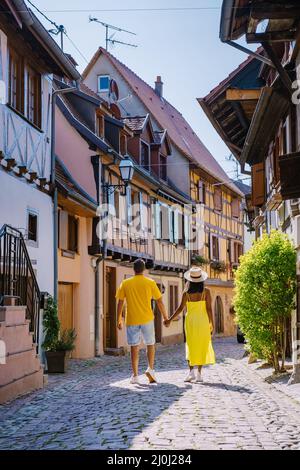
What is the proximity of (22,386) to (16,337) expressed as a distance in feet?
2.28

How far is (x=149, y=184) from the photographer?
2636cm

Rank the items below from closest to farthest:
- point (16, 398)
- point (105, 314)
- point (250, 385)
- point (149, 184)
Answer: point (16, 398) → point (250, 385) → point (105, 314) → point (149, 184)

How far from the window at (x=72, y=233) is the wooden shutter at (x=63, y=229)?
21cm

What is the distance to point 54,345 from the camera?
567 inches

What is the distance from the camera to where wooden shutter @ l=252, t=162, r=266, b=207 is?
1916 cm

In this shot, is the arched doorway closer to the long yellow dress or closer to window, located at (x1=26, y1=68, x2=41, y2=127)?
window, located at (x1=26, y1=68, x2=41, y2=127)

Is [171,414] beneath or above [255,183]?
beneath

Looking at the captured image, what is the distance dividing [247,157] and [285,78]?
321 inches

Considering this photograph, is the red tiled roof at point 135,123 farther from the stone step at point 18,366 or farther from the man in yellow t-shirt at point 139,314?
the stone step at point 18,366

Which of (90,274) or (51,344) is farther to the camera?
(90,274)

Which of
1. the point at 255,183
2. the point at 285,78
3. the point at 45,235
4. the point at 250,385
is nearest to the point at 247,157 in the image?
the point at 255,183

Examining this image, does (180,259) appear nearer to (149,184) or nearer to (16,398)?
(149,184)

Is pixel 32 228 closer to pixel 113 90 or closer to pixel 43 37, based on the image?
pixel 43 37

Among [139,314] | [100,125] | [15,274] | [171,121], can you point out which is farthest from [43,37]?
[171,121]
